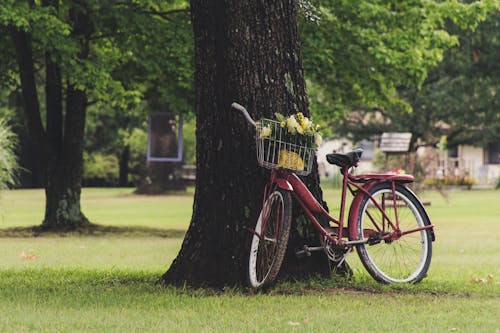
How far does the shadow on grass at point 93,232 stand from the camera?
20.6 meters

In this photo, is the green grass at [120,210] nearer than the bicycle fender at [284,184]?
No

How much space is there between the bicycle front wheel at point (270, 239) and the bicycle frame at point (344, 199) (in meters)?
0.11

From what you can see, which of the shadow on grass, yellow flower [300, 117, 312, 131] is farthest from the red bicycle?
the shadow on grass

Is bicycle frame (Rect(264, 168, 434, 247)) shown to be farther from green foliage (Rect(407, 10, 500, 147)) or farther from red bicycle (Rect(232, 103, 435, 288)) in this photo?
green foliage (Rect(407, 10, 500, 147))

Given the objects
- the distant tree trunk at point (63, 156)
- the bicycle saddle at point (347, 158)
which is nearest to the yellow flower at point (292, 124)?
the bicycle saddle at point (347, 158)

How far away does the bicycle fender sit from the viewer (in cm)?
851

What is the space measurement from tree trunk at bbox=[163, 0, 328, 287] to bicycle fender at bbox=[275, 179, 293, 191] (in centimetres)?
44

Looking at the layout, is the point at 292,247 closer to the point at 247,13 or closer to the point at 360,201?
the point at 360,201

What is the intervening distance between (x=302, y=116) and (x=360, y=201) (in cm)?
85

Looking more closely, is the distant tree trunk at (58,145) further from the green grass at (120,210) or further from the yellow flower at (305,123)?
the yellow flower at (305,123)

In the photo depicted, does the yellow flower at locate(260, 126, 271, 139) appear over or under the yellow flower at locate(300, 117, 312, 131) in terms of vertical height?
under

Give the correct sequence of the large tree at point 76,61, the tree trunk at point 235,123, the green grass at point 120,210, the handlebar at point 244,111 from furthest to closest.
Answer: the green grass at point 120,210 < the large tree at point 76,61 < the tree trunk at point 235,123 < the handlebar at point 244,111

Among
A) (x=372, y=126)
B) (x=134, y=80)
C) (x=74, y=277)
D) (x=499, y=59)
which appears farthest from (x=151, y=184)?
(x=74, y=277)

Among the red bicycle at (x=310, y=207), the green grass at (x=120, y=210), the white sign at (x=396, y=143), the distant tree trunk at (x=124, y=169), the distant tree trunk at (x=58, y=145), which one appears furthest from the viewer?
the distant tree trunk at (x=124, y=169)
